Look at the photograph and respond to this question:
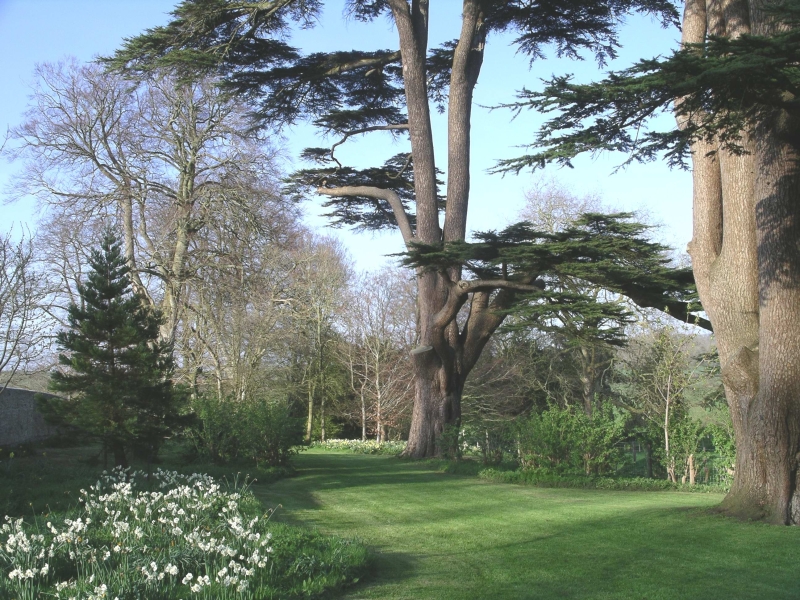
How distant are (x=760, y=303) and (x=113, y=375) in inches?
351

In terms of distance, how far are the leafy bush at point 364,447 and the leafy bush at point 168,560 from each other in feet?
49.4

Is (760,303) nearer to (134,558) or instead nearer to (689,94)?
(689,94)

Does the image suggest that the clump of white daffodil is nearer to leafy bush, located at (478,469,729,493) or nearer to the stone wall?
the stone wall

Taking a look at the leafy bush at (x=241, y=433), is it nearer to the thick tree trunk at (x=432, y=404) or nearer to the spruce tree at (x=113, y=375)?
the spruce tree at (x=113, y=375)

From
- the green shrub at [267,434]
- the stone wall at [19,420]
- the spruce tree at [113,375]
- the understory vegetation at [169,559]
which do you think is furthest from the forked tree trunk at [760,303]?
the stone wall at [19,420]

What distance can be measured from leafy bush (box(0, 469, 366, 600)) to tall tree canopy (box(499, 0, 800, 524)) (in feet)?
17.5

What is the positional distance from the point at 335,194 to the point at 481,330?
5611 mm

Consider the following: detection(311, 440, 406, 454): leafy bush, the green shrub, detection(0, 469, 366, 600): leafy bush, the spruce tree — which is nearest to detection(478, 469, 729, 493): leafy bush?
the green shrub

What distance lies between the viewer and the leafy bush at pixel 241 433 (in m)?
13.9

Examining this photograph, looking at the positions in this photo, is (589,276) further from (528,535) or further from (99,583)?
(99,583)

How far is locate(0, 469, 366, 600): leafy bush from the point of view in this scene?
4.75 m

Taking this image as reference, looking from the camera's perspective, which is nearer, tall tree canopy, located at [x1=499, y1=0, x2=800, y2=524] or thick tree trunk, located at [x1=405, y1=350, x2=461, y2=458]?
tall tree canopy, located at [x1=499, y1=0, x2=800, y2=524]

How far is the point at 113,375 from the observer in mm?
10586

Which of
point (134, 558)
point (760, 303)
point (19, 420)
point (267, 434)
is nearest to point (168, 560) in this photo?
point (134, 558)
